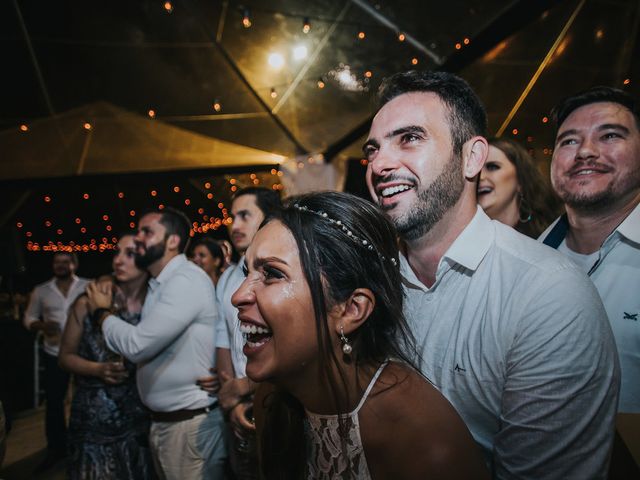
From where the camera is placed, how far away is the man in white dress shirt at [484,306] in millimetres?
1068

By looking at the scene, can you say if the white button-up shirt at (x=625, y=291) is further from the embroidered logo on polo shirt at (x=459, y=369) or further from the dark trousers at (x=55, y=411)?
the dark trousers at (x=55, y=411)

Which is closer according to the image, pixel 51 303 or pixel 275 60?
pixel 51 303

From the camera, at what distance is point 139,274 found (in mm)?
3291

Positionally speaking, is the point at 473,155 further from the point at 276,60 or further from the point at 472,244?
the point at 276,60

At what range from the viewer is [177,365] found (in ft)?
8.43

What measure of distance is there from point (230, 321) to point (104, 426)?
1.13 metres

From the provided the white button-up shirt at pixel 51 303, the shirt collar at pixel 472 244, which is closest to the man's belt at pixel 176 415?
the shirt collar at pixel 472 244

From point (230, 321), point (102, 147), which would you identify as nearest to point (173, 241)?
point (230, 321)

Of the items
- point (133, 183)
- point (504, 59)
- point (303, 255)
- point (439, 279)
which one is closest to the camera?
point (303, 255)

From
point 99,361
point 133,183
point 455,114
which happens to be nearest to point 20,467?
point 99,361

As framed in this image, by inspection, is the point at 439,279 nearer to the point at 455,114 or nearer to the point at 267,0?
the point at 455,114

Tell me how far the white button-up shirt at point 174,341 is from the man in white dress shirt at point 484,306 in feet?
5.08

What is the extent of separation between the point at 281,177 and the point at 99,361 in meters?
5.72

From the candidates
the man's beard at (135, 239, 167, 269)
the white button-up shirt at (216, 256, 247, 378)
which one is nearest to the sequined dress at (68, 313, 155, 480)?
the man's beard at (135, 239, 167, 269)
